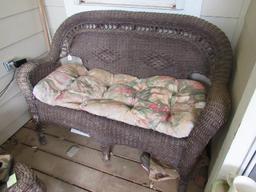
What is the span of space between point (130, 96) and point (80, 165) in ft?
2.15

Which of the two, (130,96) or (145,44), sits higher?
(145,44)

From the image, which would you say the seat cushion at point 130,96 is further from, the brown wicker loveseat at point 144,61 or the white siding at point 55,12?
the white siding at point 55,12

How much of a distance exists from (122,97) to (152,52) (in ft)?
1.44

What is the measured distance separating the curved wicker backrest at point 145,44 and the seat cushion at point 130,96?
3.9 inches

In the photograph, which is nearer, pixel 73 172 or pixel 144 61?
pixel 73 172

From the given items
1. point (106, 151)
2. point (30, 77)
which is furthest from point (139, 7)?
point (106, 151)

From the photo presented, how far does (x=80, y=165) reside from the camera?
159 cm

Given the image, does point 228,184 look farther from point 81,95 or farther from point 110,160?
point 81,95

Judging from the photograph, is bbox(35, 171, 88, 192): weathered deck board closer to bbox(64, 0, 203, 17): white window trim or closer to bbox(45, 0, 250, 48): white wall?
bbox(64, 0, 203, 17): white window trim

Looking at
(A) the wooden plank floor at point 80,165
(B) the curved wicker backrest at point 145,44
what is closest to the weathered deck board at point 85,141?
(A) the wooden plank floor at point 80,165

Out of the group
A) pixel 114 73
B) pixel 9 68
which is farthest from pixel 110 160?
pixel 9 68

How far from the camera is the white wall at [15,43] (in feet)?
5.43

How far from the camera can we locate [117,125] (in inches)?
52.7

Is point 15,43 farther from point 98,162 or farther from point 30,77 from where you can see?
point 98,162
